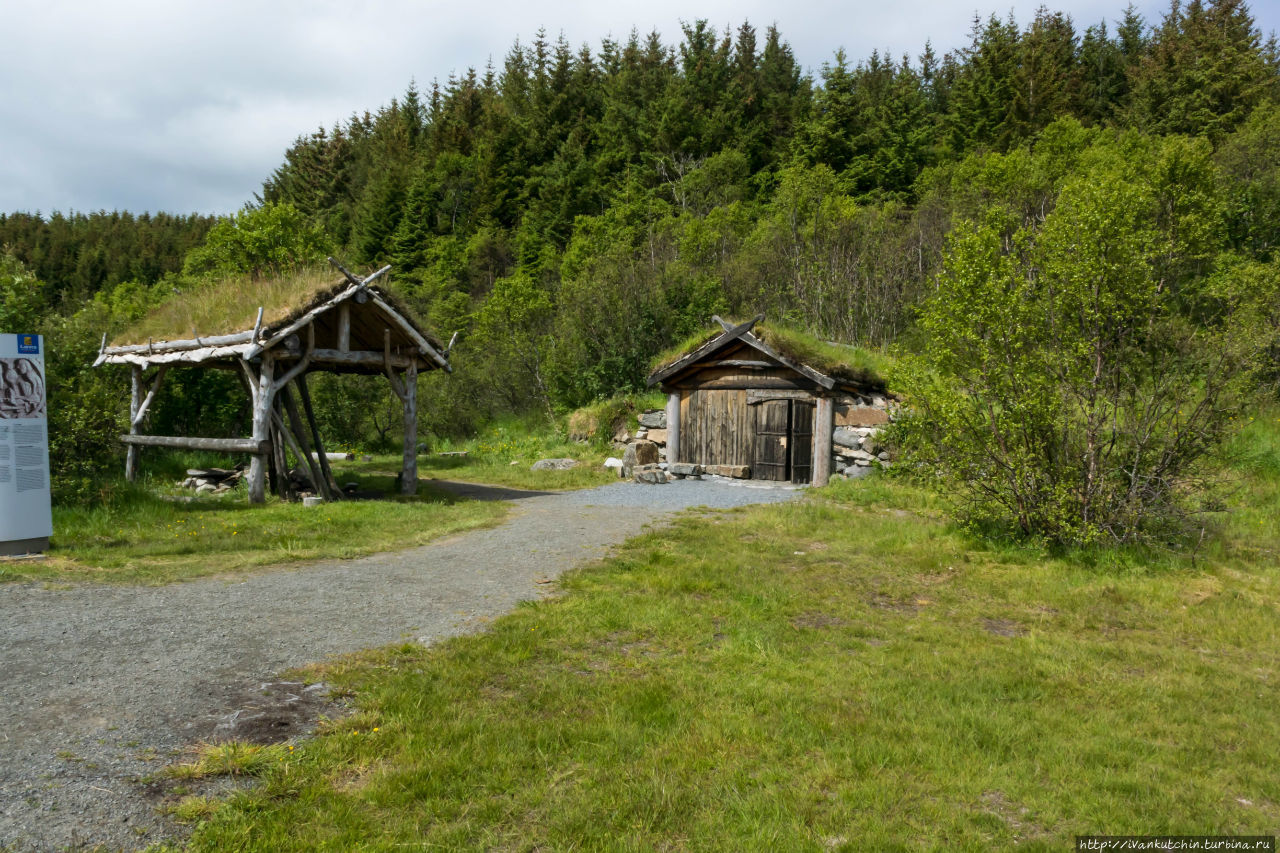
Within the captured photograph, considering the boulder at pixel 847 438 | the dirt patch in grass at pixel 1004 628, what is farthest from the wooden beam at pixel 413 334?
the dirt patch in grass at pixel 1004 628

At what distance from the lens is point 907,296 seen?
1081 inches

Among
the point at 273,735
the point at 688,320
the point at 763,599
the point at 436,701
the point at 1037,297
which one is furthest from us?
the point at 688,320

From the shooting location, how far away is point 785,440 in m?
16.9

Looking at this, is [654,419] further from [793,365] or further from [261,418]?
[261,418]

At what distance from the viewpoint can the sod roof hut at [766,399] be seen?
637 inches

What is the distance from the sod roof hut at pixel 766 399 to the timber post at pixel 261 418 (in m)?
8.22

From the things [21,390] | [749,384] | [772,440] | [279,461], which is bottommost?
[279,461]

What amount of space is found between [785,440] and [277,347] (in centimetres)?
1012

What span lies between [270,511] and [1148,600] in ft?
35.7

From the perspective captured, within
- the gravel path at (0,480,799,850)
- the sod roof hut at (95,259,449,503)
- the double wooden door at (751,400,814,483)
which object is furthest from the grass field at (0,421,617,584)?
the double wooden door at (751,400,814,483)

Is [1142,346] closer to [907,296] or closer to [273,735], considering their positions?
[273,735]

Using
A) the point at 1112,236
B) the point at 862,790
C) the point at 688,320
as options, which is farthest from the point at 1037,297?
the point at 688,320

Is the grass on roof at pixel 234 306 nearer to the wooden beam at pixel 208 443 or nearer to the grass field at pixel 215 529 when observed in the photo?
the wooden beam at pixel 208 443

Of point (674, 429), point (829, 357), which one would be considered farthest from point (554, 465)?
point (829, 357)
